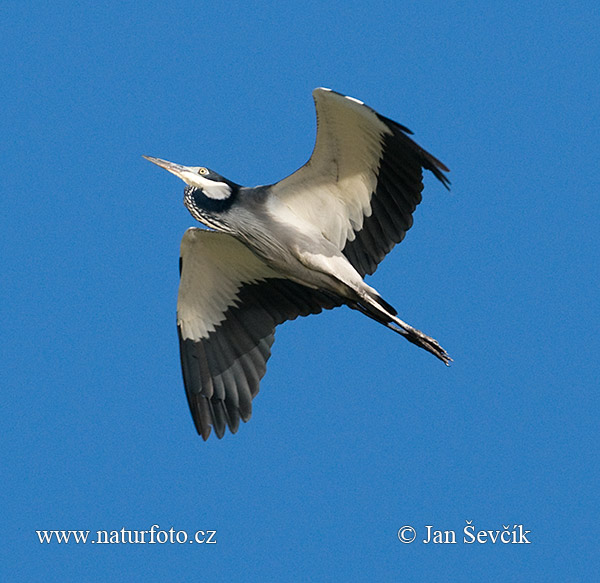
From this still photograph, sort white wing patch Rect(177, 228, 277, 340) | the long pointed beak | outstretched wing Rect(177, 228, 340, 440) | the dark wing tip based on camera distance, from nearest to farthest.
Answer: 1. the dark wing tip
2. the long pointed beak
3. white wing patch Rect(177, 228, 277, 340)
4. outstretched wing Rect(177, 228, 340, 440)

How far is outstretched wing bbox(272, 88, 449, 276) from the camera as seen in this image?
28.1 ft

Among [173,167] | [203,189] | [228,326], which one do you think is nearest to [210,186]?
[203,189]

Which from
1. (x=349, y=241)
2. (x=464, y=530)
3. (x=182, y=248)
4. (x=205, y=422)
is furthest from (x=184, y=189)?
(x=464, y=530)

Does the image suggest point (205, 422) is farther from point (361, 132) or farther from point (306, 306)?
point (361, 132)

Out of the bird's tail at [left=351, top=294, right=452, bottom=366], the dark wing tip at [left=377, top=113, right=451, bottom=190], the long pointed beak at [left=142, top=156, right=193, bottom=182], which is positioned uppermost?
the long pointed beak at [left=142, top=156, right=193, bottom=182]

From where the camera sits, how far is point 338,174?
9.04 meters

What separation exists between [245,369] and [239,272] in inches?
35.8

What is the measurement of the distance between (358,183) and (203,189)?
134 cm

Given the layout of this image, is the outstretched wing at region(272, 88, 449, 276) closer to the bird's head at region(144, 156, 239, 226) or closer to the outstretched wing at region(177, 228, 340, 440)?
the bird's head at region(144, 156, 239, 226)

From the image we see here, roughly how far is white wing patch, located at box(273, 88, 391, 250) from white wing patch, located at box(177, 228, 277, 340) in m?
0.69

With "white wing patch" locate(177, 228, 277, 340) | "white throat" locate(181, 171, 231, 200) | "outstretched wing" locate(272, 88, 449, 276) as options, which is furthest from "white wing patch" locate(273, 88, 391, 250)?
"white wing patch" locate(177, 228, 277, 340)

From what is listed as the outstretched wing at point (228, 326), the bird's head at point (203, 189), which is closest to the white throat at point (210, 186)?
the bird's head at point (203, 189)

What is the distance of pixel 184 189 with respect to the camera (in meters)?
8.98

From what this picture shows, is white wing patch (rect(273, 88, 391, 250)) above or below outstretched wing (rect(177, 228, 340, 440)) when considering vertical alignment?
above
